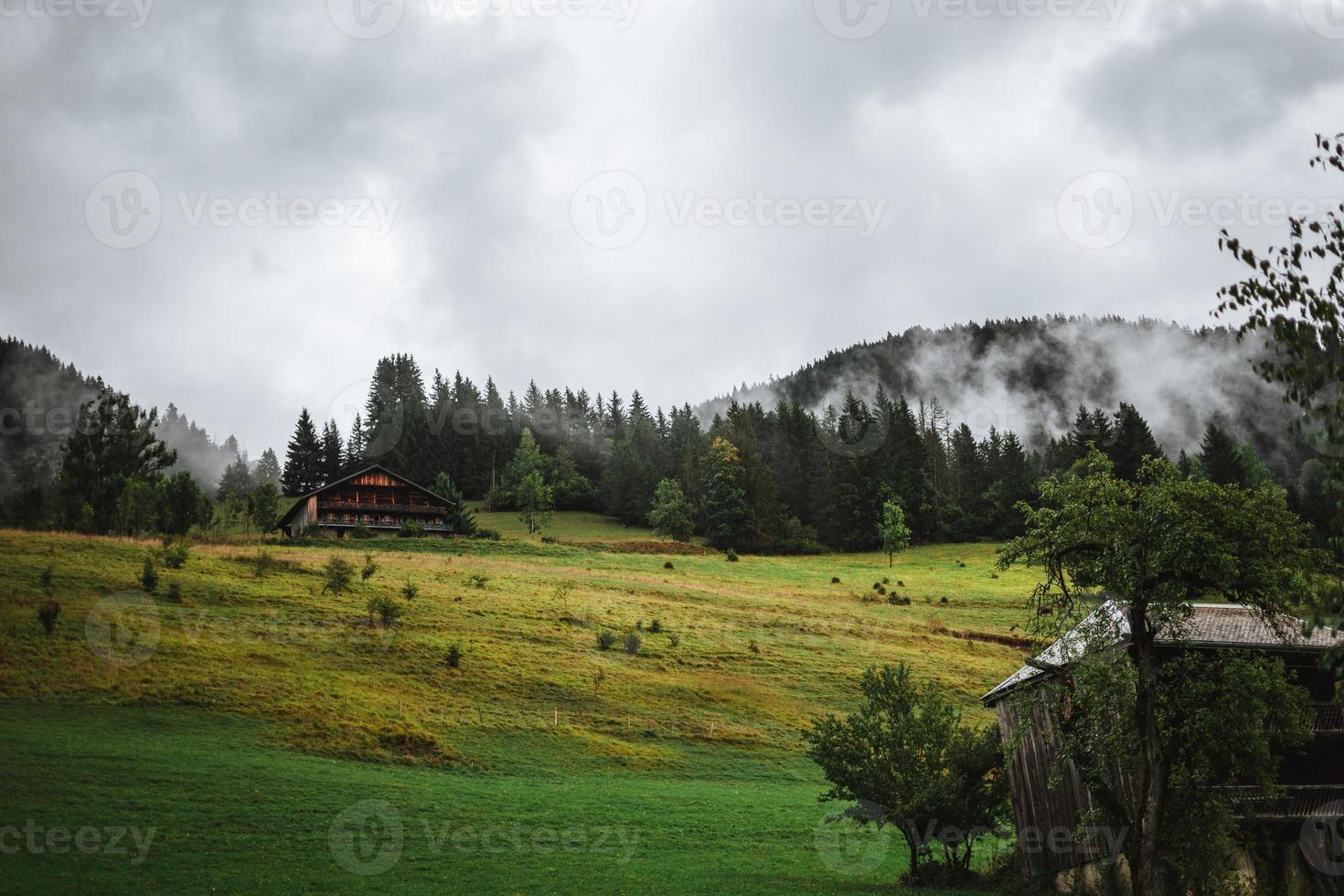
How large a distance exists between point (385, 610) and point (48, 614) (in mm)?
15003

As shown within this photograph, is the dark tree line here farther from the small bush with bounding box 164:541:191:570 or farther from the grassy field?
the small bush with bounding box 164:541:191:570

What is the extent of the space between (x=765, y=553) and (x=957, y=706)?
65.2 meters

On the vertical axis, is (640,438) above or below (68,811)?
above

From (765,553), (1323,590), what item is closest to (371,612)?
(1323,590)

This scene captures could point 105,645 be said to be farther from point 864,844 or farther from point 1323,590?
point 1323,590

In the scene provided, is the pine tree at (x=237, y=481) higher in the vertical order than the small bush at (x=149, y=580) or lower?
higher

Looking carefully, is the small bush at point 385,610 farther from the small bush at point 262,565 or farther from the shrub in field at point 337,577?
the small bush at point 262,565

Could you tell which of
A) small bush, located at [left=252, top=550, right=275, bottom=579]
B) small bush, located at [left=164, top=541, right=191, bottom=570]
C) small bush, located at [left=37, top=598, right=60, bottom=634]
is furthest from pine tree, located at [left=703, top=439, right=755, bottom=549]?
small bush, located at [left=37, top=598, right=60, bottom=634]

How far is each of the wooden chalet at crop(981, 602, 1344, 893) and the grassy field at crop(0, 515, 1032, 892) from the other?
4.97 metres

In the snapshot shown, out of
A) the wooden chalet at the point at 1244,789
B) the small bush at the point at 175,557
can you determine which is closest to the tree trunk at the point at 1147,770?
the wooden chalet at the point at 1244,789

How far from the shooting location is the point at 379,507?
101m

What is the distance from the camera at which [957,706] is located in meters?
44.2

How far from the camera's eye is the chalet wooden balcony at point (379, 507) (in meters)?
99.8

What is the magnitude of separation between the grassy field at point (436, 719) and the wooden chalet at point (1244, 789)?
4967 mm
